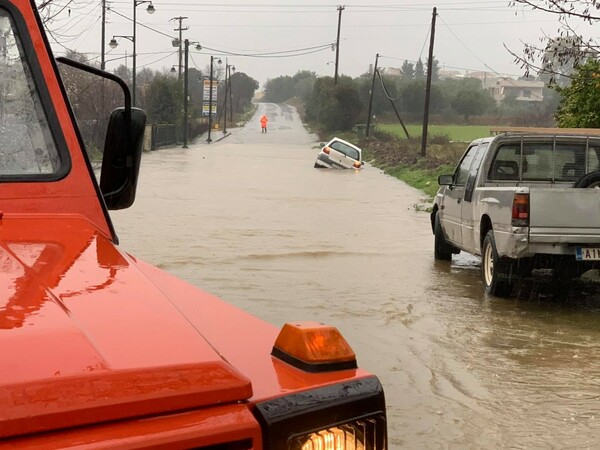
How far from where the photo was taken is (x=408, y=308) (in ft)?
31.1

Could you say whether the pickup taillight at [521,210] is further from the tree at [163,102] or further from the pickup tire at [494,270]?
the tree at [163,102]

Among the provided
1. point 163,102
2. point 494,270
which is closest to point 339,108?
point 163,102

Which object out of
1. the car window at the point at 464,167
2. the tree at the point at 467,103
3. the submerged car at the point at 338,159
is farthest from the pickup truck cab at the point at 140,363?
the tree at the point at 467,103

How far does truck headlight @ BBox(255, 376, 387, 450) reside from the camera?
5.74 ft

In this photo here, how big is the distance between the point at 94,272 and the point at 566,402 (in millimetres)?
4634

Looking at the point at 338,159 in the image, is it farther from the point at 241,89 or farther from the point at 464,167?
the point at 241,89

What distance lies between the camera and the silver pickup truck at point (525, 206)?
8.85 metres

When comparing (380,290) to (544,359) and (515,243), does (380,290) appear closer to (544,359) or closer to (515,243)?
(515,243)

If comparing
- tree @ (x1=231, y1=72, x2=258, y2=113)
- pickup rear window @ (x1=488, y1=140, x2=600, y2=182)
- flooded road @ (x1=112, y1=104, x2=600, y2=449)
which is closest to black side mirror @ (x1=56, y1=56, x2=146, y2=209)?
flooded road @ (x1=112, y1=104, x2=600, y2=449)

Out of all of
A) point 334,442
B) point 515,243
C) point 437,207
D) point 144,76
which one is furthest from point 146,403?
point 144,76

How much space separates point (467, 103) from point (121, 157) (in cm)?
9392

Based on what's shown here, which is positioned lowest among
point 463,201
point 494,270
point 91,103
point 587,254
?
point 494,270

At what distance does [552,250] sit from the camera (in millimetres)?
8914

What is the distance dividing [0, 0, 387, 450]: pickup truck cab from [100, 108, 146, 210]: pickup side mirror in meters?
0.46
